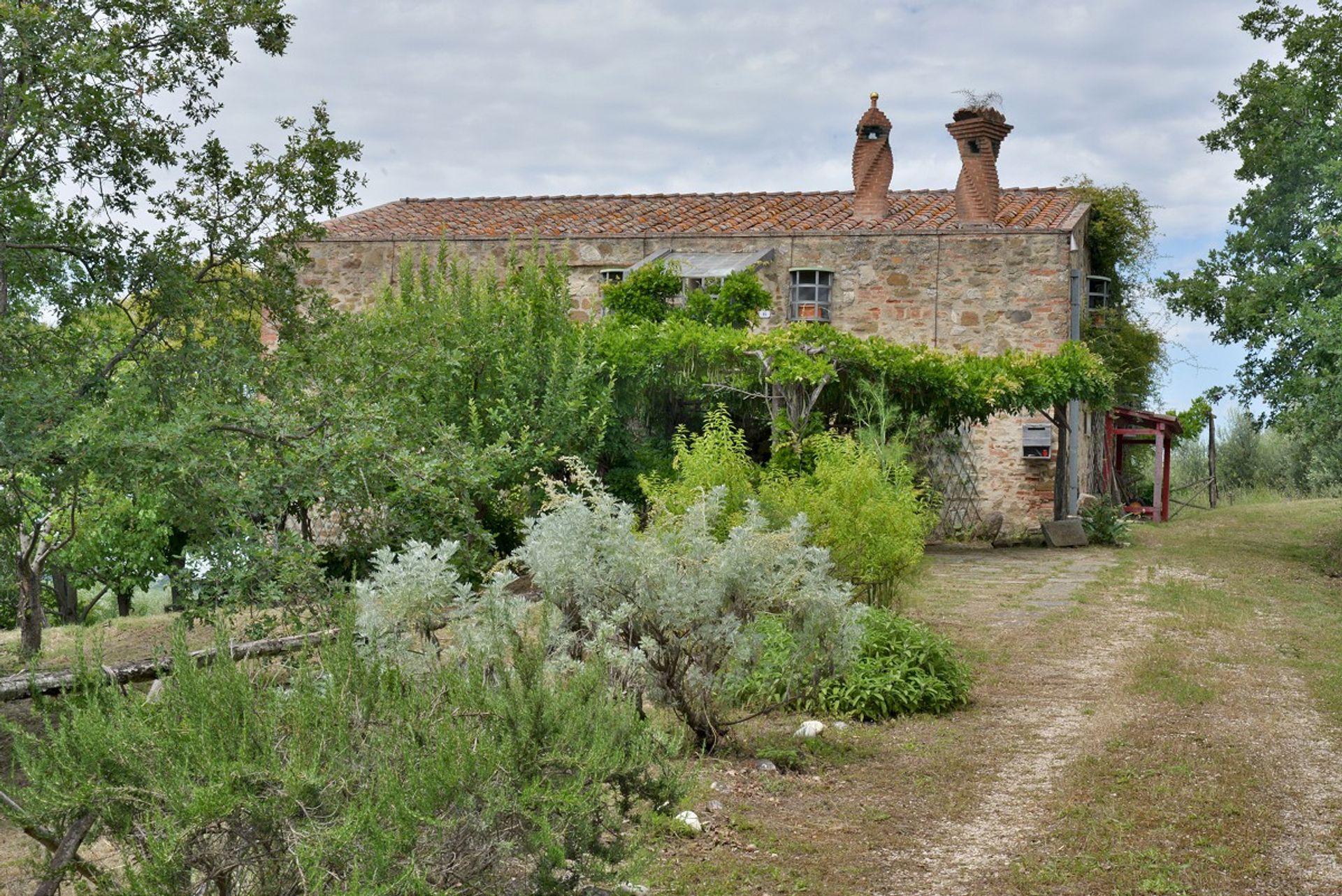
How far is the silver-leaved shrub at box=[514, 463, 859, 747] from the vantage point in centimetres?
567

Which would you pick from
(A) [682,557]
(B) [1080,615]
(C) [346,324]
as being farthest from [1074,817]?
(B) [1080,615]

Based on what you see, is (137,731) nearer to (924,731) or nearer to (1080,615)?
(924,731)

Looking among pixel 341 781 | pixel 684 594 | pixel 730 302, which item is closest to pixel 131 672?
pixel 684 594

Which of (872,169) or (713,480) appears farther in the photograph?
(872,169)

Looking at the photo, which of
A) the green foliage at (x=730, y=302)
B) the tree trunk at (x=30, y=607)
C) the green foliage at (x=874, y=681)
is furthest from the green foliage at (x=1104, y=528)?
the tree trunk at (x=30, y=607)

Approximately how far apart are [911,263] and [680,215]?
386 centimetres

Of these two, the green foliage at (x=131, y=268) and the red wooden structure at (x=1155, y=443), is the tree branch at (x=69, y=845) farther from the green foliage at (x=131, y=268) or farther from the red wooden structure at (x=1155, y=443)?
the red wooden structure at (x=1155, y=443)

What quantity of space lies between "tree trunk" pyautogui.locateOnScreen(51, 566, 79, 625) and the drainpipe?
14.4 m

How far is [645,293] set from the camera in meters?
17.2

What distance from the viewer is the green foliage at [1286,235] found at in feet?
47.7

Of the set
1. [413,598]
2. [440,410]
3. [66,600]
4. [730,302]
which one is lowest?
[66,600]

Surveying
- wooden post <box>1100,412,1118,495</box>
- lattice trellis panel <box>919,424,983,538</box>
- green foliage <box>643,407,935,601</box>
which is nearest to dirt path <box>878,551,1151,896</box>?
green foliage <box>643,407,935,601</box>

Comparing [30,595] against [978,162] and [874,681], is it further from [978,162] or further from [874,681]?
[978,162]

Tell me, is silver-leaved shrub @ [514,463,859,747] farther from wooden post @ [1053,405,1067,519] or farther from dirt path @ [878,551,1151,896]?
wooden post @ [1053,405,1067,519]
